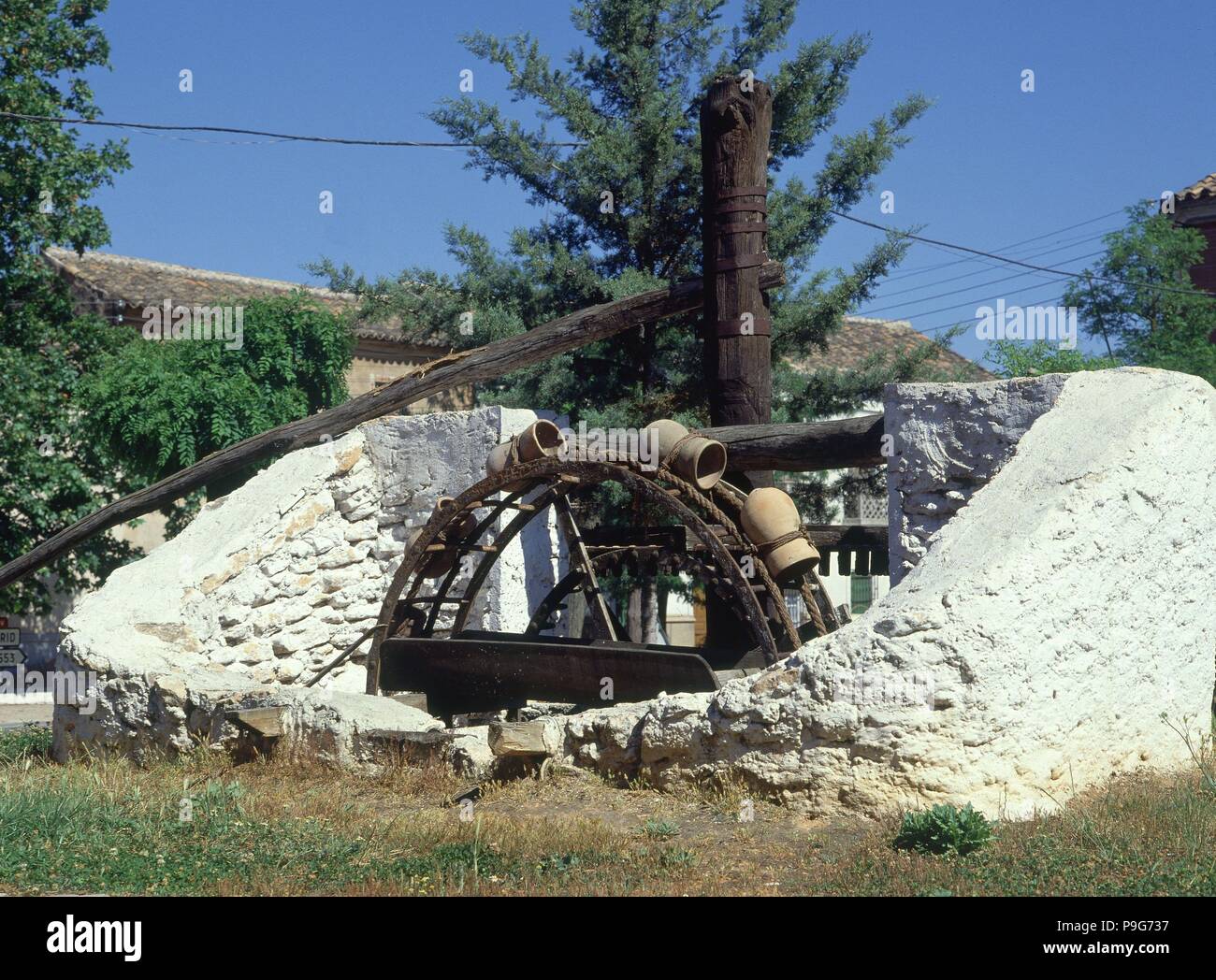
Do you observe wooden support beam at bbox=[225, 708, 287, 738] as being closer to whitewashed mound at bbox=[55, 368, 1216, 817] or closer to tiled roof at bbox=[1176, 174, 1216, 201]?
whitewashed mound at bbox=[55, 368, 1216, 817]

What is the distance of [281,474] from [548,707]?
2640 millimetres

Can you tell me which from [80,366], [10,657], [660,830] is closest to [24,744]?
[660,830]

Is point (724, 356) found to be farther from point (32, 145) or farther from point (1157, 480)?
point (32, 145)

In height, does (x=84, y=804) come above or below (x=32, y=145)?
below

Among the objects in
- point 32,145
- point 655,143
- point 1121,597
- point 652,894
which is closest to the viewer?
point 652,894

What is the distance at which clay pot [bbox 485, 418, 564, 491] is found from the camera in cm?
763

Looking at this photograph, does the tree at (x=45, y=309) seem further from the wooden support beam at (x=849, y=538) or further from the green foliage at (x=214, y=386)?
the wooden support beam at (x=849, y=538)

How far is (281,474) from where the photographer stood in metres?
9.05

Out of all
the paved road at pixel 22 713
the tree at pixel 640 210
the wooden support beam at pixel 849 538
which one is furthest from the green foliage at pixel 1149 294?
the paved road at pixel 22 713

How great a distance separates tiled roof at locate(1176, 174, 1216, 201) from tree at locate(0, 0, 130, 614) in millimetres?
14950

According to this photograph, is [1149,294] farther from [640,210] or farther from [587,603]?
[587,603]

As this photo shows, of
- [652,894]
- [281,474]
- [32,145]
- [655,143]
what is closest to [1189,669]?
[652,894]

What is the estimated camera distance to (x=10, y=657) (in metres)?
14.3

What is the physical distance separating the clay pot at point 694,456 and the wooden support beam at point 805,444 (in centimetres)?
36
